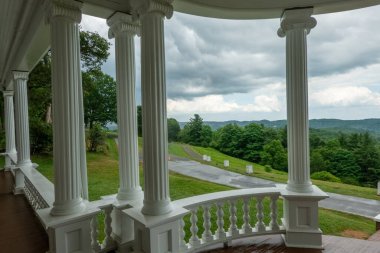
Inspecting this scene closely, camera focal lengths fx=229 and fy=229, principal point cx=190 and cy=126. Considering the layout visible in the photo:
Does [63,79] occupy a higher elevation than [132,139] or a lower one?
higher

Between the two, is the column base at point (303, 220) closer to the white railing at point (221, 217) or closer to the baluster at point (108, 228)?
the white railing at point (221, 217)

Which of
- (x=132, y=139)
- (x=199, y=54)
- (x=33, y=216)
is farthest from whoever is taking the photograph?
(x=199, y=54)

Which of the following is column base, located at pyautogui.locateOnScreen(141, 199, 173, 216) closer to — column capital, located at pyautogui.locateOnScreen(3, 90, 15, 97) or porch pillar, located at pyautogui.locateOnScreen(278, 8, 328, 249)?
porch pillar, located at pyautogui.locateOnScreen(278, 8, 328, 249)

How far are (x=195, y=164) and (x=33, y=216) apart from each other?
6.67 meters

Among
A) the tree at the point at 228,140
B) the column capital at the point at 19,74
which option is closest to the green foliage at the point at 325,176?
the tree at the point at 228,140

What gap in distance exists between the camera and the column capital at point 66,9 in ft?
8.21

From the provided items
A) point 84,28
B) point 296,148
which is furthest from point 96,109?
point 296,148

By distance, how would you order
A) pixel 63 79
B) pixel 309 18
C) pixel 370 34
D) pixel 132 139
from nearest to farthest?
pixel 63 79, pixel 132 139, pixel 309 18, pixel 370 34

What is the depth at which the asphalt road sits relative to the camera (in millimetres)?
7285

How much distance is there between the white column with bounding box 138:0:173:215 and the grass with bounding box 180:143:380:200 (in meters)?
6.79

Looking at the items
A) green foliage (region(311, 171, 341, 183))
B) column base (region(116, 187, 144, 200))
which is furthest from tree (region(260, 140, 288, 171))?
column base (region(116, 187, 144, 200))

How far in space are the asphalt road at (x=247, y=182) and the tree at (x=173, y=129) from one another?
188cm

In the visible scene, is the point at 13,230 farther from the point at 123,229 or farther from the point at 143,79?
the point at 143,79

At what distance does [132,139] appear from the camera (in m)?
3.19
